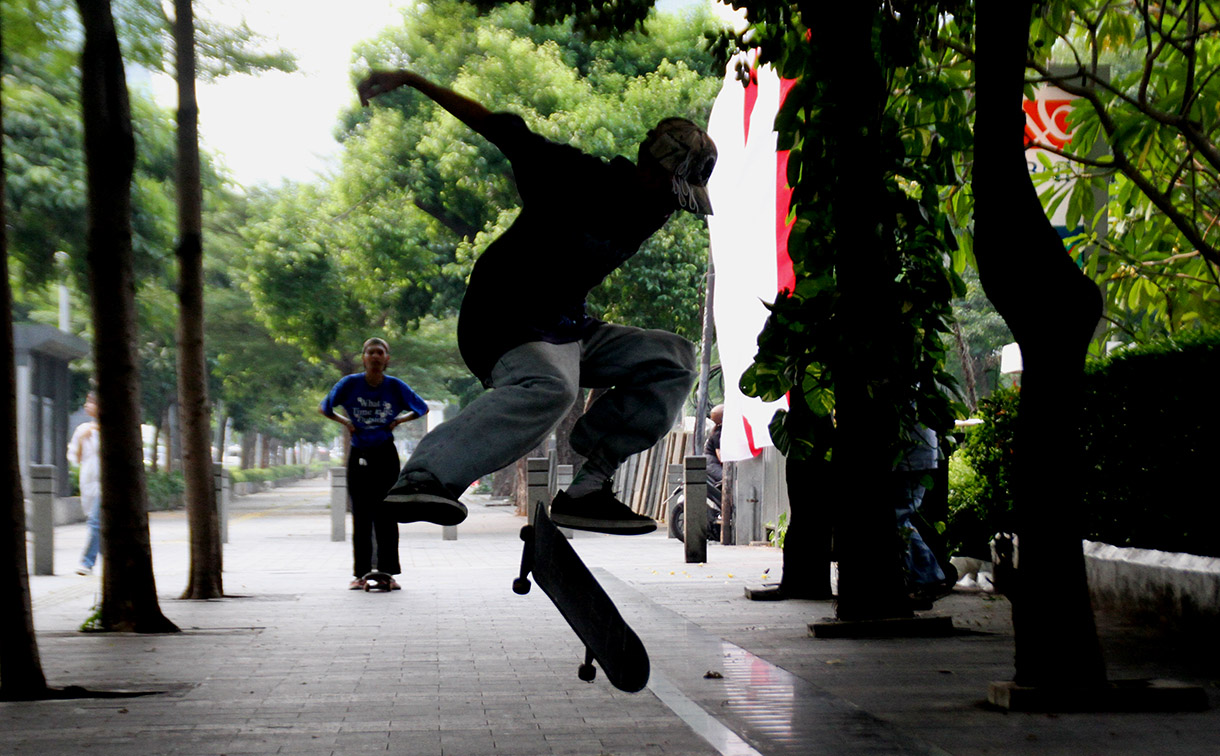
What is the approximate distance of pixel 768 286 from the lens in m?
12.1

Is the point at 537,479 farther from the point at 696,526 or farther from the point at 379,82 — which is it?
the point at 379,82

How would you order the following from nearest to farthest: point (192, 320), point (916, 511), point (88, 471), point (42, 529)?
1. point (916, 511)
2. point (192, 320)
3. point (42, 529)
4. point (88, 471)

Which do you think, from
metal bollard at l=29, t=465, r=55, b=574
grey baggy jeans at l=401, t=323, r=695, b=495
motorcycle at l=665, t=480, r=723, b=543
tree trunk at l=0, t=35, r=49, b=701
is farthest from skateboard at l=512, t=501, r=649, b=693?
motorcycle at l=665, t=480, r=723, b=543

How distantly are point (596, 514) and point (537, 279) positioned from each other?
35.0 inches

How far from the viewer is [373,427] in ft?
→ 30.1

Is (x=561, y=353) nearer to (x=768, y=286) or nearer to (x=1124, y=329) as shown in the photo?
(x=1124, y=329)

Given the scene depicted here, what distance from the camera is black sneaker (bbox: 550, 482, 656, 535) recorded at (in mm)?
4512

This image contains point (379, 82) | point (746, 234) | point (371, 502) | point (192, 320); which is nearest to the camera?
point (379, 82)

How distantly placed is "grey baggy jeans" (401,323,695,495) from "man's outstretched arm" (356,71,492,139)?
79 cm

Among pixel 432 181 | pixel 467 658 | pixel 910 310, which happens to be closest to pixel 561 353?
pixel 467 658

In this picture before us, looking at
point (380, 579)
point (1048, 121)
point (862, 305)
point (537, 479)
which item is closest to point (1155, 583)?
point (862, 305)

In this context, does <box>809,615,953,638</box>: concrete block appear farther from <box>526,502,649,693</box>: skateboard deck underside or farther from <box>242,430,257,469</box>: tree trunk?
<box>242,430,257,469</box>: tree trunk

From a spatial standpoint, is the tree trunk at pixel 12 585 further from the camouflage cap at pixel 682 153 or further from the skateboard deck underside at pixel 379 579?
the skateboard deck underside at pixel 379 579

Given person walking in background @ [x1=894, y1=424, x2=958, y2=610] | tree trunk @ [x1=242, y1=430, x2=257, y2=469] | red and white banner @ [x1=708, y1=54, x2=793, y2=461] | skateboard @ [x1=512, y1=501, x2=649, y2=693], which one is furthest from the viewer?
tree trunk @ [x1=242, y1=430, x2=257, y2=469]
